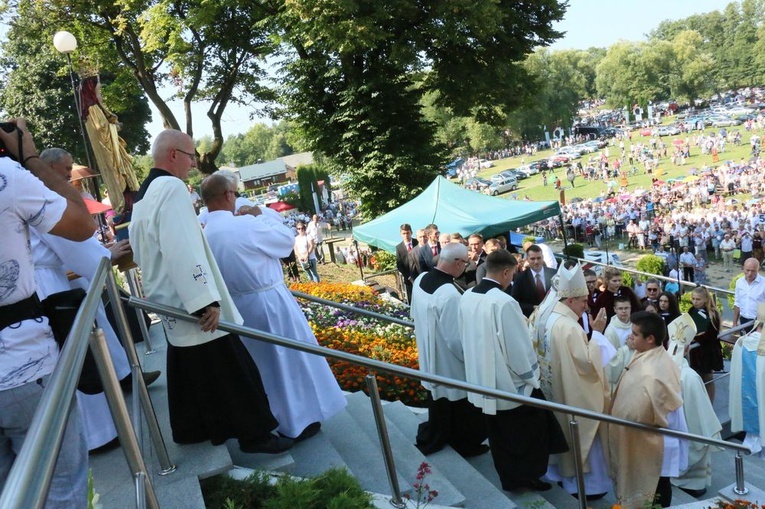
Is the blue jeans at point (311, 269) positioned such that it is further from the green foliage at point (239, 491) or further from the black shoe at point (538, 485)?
the green foliage at point (239, 491)

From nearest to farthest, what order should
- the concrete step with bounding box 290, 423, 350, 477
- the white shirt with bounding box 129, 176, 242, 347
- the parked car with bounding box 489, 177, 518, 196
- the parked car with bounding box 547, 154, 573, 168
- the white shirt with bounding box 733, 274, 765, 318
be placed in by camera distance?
the white shirt with bounding box 129, 176, 242, 347
the concrete step with bounding box 290, 423, 350, 477
the white shirt with bounding box 733, 274, 765, 318
the parked car with bounding box 489, 177, 518, 196
the parked car with bounding box 547, 154, 573, 168

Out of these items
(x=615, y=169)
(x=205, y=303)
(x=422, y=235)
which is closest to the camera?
(x=205, y=303)

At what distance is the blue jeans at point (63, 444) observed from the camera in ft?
6.91

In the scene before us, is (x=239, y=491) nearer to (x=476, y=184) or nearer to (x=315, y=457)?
(x=315, y=457)

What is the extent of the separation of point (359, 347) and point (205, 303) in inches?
155

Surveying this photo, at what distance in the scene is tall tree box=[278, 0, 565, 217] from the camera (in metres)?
19.8

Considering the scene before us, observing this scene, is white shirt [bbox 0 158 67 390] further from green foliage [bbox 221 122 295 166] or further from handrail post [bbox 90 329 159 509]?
green foliage [bbox 221 122 295 166]

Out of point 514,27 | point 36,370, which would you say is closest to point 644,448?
point 36,370

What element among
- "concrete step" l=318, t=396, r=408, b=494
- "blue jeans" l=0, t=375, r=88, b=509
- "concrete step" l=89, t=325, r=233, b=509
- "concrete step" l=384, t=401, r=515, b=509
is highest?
"blue jeans" l=0, t=375, r=88, b=509

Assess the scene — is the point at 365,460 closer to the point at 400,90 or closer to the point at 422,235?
the point at 422,235

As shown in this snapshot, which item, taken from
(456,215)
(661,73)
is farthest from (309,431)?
(661,73)

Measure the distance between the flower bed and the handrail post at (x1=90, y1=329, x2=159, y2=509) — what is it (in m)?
3.62

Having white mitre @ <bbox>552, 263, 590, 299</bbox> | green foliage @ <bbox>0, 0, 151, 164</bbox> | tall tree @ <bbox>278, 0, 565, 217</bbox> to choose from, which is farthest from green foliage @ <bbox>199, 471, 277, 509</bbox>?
green foliage @ <bbox>0, 0, 151, 164</bbox>

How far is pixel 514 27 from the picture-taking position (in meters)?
20.9
